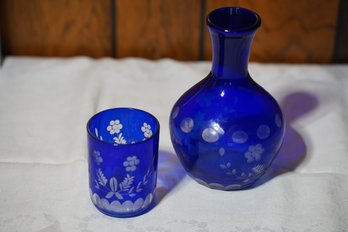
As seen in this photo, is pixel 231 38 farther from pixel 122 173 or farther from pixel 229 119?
pixel 122 173

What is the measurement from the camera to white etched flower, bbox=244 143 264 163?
88cm

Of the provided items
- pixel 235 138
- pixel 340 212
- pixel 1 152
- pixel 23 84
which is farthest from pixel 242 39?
pixel 23 84

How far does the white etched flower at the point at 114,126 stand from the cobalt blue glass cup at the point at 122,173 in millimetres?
30

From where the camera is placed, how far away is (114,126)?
94cm

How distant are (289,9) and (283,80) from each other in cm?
14

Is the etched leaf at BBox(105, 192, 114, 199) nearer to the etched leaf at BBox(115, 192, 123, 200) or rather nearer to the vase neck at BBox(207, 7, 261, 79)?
the etched leaf at BBox(115, 192, 123, 200)

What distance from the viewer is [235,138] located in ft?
2.87

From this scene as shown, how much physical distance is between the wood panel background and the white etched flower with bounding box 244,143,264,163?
17.5 inches

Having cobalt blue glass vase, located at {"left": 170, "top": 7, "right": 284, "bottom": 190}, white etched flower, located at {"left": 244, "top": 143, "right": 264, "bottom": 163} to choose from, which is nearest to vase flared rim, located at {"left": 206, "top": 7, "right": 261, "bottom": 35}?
cobalt blue glass vase, located at {"left": 170, "top": 7, "right": 284, "bottom": 190}

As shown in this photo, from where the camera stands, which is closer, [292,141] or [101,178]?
[101,178]

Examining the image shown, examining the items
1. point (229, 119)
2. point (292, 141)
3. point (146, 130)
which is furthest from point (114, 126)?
point (292, 141)

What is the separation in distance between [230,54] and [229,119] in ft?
0.27

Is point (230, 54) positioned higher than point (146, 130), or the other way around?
point (230, 54)

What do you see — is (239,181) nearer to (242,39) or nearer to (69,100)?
(242,39)
